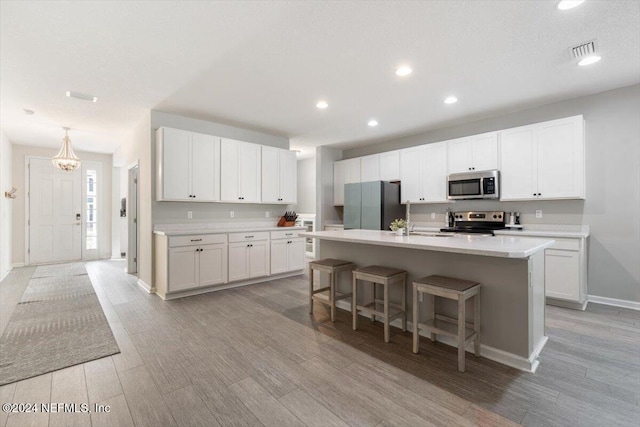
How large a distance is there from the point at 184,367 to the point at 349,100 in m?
3.49

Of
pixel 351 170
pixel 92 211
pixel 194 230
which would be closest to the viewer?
pixel 194 230

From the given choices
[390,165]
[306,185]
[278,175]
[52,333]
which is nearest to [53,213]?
[52,333]

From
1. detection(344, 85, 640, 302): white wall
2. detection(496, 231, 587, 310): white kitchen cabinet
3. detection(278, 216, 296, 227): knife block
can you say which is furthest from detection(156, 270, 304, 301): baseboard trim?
detection(344, 85, 640, 302): white wall

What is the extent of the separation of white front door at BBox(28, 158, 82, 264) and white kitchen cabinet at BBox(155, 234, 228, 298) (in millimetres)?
4388

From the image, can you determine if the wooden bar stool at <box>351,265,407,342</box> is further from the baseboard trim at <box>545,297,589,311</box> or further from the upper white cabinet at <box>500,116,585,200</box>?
the upper white cabinet at <box>500,116,585,200</box>

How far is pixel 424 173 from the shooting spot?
5.21 m

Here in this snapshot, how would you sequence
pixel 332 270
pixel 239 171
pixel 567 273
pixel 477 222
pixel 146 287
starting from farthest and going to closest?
1. pixel 239 171
2. pixel 477 222
3. pixel 146 287
4. pixel 567 273
5. pixel 332 270

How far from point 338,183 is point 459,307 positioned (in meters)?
4.80

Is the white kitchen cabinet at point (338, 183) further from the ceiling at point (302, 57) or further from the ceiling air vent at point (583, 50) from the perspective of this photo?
the ceiling air vent at point (583, 50)

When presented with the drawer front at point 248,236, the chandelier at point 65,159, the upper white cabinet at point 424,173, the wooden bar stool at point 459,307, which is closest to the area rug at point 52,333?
the drawer front at point 248,236

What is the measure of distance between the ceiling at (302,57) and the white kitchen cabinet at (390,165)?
43.3 inches

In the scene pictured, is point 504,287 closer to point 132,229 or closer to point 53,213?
point 132,229

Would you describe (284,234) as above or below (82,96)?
below

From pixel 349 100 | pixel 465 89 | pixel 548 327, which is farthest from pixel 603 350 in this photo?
pixel 349 100
